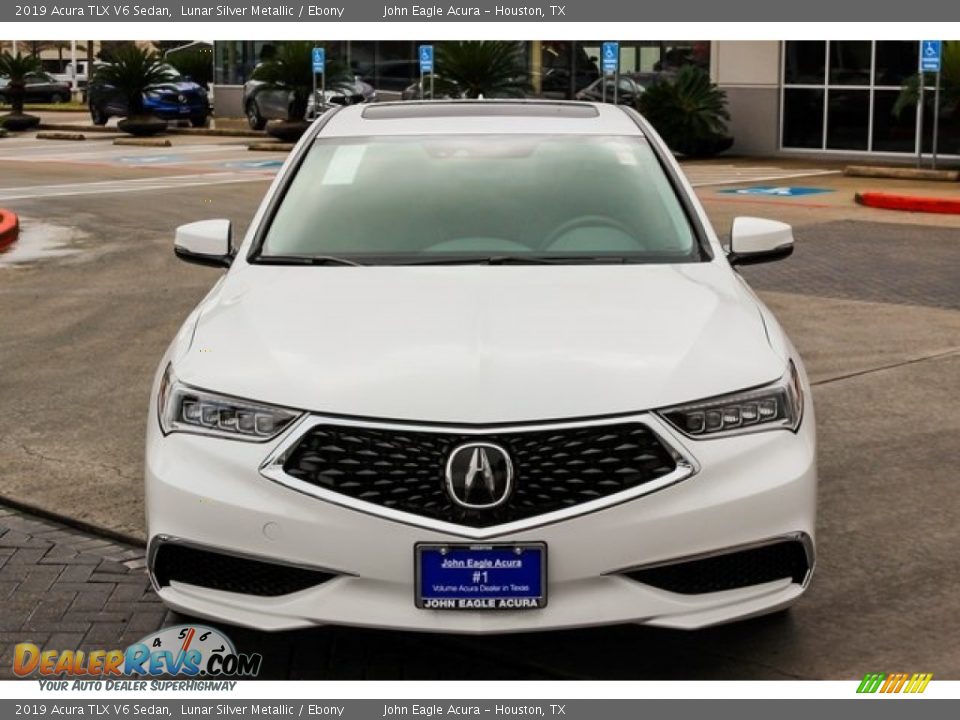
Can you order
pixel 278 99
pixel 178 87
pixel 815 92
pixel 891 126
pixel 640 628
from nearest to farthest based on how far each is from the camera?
pixel 640 628, pixel 891 126, pixel 815 92, pixel 278 99, pixel 178 87

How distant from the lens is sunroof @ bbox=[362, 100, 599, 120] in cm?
641

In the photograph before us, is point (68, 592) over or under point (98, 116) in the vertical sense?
under

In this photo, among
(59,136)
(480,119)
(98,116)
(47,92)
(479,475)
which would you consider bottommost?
(59,136)

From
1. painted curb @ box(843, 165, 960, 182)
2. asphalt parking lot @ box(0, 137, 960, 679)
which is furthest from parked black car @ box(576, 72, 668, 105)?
asphalt parking lot @ box(0, 137, 960, 679)

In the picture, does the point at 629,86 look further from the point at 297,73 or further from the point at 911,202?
the point at 911,202

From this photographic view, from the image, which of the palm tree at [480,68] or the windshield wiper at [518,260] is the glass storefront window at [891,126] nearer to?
the palm tree at [480,68]

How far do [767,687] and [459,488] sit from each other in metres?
1.13

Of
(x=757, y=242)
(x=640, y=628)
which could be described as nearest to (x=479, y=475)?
(x=640, y=628)

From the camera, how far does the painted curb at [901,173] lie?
23266 mm

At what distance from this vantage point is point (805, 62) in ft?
Result: 95.2

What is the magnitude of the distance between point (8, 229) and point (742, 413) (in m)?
13.3

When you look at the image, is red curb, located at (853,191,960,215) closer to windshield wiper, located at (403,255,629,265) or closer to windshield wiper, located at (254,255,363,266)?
windshield wiper, located at (403,255,629,265)

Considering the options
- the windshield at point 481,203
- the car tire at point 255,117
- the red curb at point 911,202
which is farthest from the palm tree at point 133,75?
the windshield at point 481,203

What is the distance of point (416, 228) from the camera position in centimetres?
566
